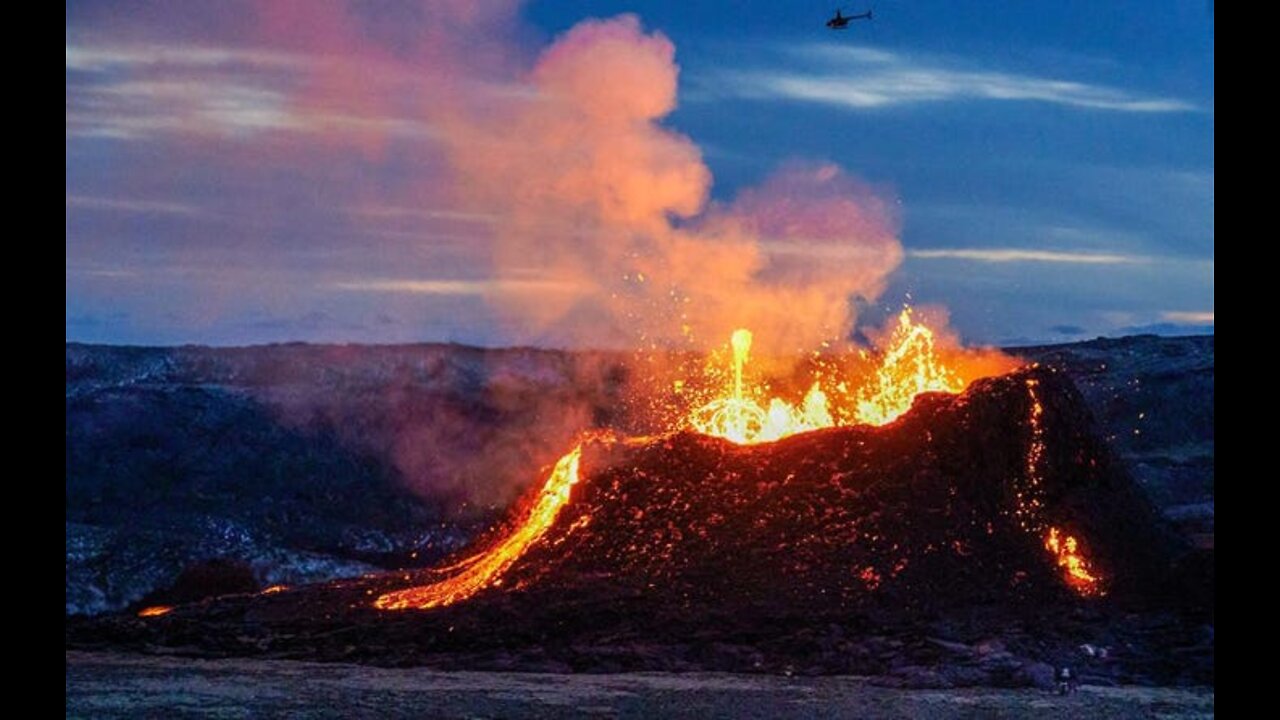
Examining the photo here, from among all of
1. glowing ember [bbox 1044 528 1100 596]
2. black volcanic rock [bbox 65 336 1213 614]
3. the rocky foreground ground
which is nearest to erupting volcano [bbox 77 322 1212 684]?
glowing ember [bbox 1044 528 1100 596]

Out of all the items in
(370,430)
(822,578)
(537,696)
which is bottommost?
(537,696)

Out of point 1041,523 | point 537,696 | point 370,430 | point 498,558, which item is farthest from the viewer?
point 370,430

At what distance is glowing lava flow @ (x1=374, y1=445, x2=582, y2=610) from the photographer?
22.0 meters

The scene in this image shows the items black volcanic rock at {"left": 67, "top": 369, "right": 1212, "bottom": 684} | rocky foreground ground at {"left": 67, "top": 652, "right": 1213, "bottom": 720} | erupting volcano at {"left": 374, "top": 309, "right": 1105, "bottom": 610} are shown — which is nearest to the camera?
rocky foreground ground at {"left": 67, "top": 652, "right": 1213, "bottom": 720}

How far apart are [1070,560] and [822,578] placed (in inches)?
150

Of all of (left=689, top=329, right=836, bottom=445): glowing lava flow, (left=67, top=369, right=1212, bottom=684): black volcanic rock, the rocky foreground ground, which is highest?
(left=689, top=329, right=836, bottom=445): glowing lava flow

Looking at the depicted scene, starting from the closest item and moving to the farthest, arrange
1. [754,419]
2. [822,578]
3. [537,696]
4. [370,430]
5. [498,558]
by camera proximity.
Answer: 1. [537,696]
2. [822,578]
3. [498,558]
4. [754,419]
5. [370,430]

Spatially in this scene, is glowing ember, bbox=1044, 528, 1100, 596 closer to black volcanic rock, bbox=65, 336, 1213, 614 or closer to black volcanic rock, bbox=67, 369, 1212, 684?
black volcanic rock, bbox=67, 369, 1212, 684

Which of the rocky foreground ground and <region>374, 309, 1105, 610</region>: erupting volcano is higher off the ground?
<region>374, 309, 1105, 610</region>: erupting volcano

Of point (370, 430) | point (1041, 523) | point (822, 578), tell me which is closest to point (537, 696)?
point (822, 578)

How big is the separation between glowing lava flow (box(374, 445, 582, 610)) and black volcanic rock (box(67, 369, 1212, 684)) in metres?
0.32

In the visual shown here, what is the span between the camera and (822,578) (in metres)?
20.7

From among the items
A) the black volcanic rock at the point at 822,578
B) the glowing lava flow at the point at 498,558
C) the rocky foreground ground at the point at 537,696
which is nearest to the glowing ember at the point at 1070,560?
the black volcanic rock at the point at 822,578

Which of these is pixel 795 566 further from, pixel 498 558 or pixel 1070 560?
pixel 498 558
